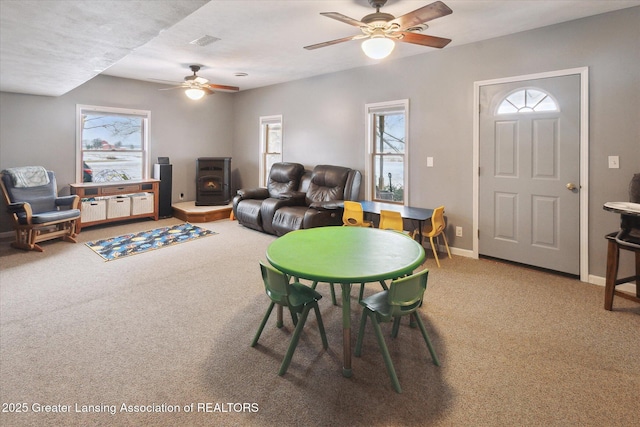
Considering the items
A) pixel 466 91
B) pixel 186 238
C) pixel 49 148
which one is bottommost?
pixel 186 238

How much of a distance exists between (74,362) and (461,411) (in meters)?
2.31

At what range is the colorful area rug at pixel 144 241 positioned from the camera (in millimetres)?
4531

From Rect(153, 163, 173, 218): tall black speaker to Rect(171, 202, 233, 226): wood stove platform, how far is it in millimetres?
159

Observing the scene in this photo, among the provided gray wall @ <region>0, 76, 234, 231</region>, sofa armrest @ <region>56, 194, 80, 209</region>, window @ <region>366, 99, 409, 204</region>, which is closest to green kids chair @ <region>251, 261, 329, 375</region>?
window @ <region>366, 99, 409, 204</region>

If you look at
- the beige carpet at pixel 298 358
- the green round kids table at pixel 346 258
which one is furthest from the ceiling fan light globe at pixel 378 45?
the beige carpet at pixel 298 358

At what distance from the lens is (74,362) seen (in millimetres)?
2160

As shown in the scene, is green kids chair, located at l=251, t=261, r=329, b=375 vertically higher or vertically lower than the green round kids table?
lower

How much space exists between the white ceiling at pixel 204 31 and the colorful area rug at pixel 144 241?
2164mm

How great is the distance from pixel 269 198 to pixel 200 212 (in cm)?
148

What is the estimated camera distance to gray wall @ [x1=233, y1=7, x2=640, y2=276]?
319 centimetres

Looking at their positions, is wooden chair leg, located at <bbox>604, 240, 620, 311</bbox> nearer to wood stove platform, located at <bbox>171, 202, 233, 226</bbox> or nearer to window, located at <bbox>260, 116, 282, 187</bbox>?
window, located at <bbox>260, 116, 282, 187</bbox>

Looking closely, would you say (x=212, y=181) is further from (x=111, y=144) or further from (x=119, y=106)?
(x=119, y=106)

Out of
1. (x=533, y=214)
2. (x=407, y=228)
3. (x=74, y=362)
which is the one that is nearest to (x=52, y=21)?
(x=74, y=362)

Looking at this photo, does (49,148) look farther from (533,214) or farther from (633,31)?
(633,31)
